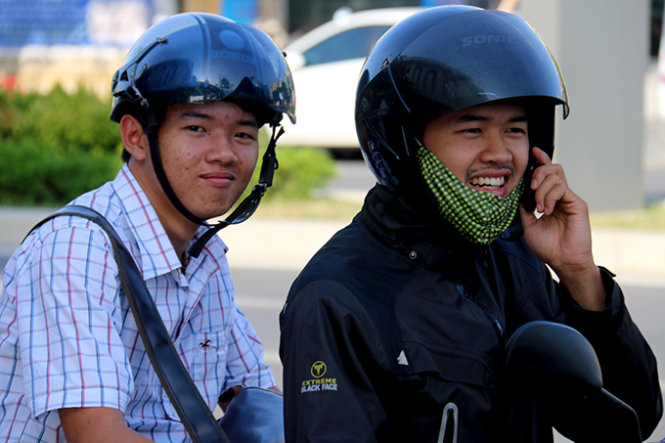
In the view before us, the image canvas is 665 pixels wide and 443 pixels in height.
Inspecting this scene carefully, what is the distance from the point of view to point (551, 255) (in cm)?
245

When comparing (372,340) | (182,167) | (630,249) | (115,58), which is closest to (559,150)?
(630,249)

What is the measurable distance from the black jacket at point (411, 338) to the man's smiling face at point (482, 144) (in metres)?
0.14

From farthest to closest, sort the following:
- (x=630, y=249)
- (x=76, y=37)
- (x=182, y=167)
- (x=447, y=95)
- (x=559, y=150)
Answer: (x=76, y=37), (x=559, y=150), (x=630, y=249), (x=182, y=167), (x=447, y=95)

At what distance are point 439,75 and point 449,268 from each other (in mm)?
430

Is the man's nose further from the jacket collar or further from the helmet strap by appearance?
the helmet strap

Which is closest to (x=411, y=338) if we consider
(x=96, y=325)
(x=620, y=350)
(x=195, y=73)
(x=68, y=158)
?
(x=620, y=350)

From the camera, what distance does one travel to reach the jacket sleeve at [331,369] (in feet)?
6.61

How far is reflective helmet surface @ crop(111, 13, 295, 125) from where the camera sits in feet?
9.06

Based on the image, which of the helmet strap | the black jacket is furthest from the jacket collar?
the helmet strap

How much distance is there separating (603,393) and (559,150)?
760cm

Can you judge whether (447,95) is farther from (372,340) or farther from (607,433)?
(607,433)

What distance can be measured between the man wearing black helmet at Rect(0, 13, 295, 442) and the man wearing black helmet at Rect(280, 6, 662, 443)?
455mm

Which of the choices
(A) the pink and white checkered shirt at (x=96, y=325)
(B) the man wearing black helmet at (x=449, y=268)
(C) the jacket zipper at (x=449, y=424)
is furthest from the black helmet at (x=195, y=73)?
(C) the jacket zipper at (x=449, y=424)

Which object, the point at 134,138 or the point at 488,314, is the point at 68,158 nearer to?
the point at 134,138
